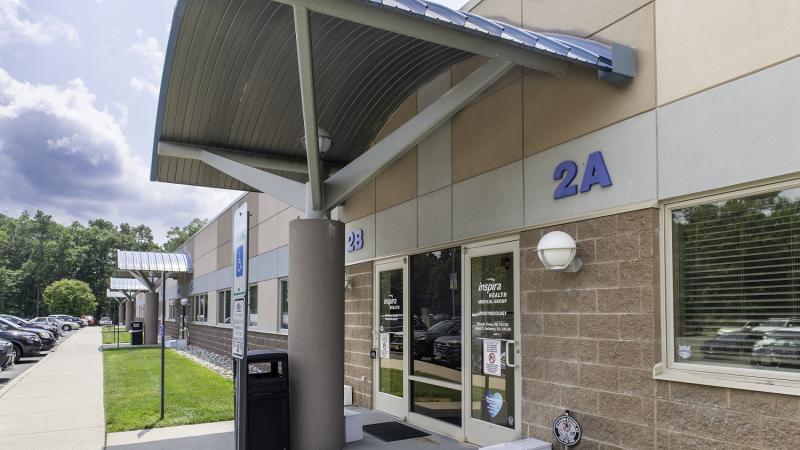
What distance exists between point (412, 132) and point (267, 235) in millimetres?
11331

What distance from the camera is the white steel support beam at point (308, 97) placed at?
17.2ft

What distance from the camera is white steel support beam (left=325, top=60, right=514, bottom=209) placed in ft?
19.6

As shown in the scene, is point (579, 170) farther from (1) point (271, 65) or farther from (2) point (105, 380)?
(2) point (105, 380)

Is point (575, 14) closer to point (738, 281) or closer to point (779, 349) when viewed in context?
point (738, 281)

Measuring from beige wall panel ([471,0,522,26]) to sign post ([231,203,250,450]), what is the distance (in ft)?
12.1

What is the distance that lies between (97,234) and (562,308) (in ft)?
332

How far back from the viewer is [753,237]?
433cm

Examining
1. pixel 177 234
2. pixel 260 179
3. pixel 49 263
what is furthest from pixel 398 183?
pixel 177 234

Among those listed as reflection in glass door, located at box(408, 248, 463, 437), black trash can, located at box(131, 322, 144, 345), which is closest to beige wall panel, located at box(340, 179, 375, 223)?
reflection in glass door, located at box(408, 248, 463, 437)

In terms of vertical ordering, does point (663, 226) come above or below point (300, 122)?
below

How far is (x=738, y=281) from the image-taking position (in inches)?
174

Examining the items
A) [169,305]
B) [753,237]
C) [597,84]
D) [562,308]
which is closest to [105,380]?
[562,308]

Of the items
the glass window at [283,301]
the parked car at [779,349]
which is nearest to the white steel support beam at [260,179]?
the parked car at [779,349]

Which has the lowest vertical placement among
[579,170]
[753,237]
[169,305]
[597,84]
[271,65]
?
[169,305]
